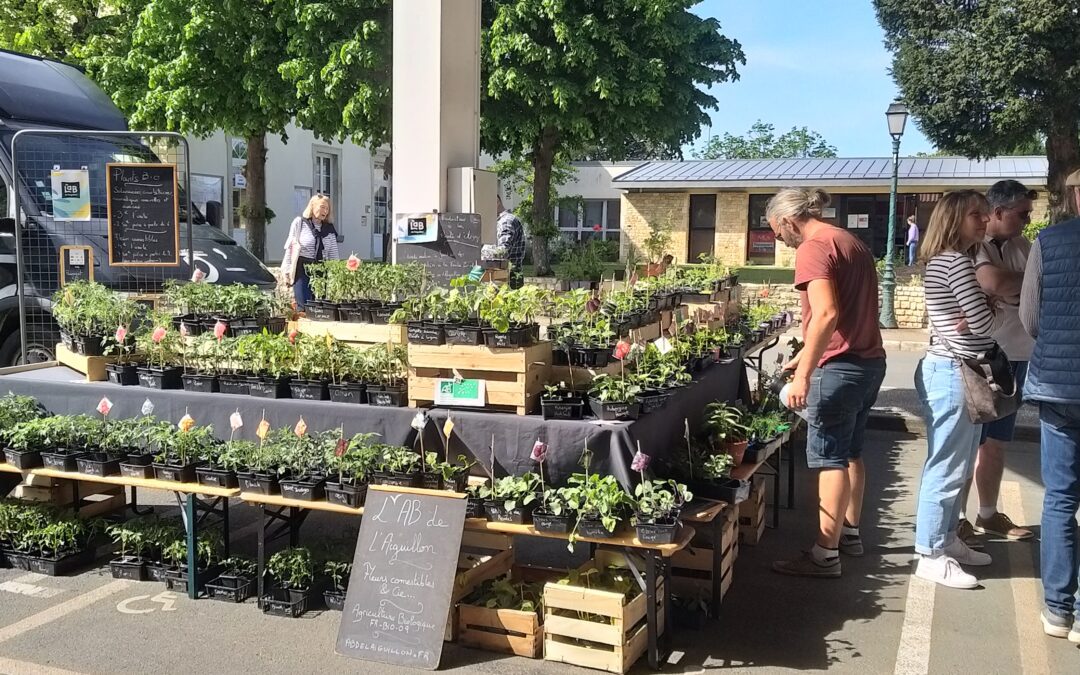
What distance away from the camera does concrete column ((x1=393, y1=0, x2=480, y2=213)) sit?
713cm

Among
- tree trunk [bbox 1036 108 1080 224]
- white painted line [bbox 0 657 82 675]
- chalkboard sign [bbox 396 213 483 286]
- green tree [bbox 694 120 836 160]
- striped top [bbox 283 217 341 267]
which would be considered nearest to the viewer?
white painted line [bbox 0 657 82 675]

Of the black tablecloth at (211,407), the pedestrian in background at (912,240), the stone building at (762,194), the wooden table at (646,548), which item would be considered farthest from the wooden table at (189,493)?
the pedestrian in background at (912,240)

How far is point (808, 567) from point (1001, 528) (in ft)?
4.97

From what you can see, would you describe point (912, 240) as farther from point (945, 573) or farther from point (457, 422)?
point (457, 422)

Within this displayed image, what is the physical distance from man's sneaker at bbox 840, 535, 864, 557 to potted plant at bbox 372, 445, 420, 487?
2.51 meters

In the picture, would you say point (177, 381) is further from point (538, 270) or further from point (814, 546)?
point (538, 270)

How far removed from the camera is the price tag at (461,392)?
4.12 metres

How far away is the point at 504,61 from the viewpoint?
17.4 m

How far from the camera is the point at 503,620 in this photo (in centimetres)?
392

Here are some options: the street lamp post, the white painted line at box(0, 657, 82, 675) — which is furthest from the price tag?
the street lamp post

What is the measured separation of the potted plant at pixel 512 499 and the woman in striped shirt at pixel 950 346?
2.02 m

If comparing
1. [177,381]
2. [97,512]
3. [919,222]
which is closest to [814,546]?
[177,381]

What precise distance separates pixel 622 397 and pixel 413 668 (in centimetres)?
142

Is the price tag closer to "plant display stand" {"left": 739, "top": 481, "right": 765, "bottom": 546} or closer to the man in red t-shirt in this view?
the man in red t-shirt
